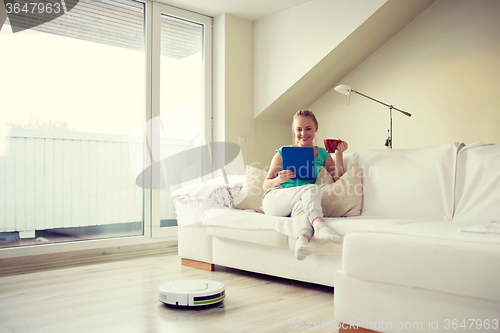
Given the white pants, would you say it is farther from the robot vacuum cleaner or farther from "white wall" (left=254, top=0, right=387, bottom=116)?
"white wall" (left=254, top=0, right=387, bottom=116)

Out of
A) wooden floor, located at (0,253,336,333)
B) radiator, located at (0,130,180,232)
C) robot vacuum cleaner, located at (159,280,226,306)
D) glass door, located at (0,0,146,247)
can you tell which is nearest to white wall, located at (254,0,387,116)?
glass door, located at (0,0,146,247)

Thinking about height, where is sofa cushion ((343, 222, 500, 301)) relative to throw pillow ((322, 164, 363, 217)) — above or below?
below

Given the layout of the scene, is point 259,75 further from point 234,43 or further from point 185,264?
point 185,264

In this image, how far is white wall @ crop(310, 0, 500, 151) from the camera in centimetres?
317

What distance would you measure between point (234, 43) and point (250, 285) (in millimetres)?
2686

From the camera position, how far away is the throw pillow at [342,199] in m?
2.38

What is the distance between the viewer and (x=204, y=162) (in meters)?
4.05

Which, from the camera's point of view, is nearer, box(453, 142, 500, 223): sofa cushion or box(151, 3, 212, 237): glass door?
box(453, 142, 500, 223): sofa cushion

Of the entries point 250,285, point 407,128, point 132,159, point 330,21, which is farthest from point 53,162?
point 407,128

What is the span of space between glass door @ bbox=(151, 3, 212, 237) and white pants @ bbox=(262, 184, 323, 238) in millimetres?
1604

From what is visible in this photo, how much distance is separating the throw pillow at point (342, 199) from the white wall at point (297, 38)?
5.52ft

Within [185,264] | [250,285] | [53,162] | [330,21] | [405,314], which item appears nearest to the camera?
[405,314]

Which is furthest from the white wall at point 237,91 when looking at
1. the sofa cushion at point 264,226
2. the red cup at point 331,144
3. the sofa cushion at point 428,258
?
the sofa cushion at point 428,258

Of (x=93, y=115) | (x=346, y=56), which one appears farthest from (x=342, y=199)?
(x=93, y=115)
